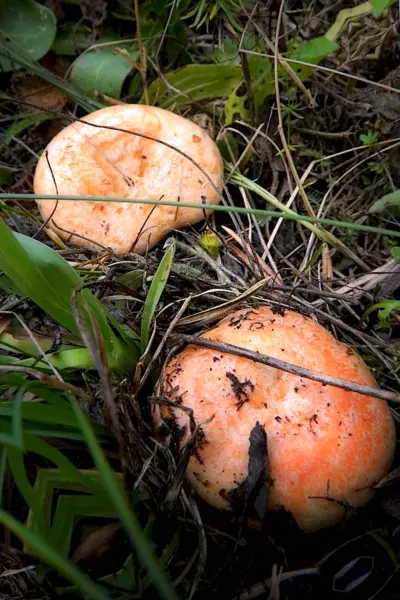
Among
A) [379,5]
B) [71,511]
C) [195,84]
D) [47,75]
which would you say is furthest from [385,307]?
[47,75]

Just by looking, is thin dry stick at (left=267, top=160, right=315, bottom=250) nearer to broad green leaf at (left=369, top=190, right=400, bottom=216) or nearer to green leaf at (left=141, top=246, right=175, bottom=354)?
broad green leaf at (left=369, top=190, right=400, bottom=216)

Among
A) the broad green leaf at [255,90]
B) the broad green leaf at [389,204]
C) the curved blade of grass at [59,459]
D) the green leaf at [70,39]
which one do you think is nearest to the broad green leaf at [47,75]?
the green leaf at [70,39]

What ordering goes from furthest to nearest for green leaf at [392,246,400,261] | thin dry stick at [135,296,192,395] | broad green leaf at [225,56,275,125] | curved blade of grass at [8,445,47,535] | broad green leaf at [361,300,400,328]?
broad green leaf at [225,56,275,125], green leaf at [392,246,400,261], broad green leaf at [361,300,400,328], thin dry stick at [135,296,192,395], curved blade of grass at [8,445,47,535]

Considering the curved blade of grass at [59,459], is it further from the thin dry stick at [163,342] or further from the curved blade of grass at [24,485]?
the thin dry stick at [163,342]

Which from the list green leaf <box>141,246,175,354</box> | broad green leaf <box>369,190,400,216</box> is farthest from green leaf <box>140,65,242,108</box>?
green leaf <box>141,246,175,354</box>

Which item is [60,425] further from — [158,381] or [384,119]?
[384,119]
